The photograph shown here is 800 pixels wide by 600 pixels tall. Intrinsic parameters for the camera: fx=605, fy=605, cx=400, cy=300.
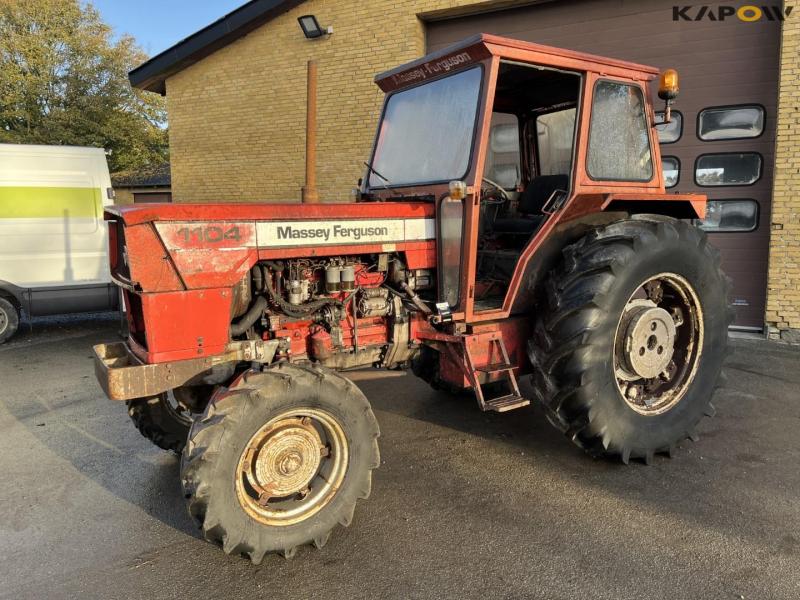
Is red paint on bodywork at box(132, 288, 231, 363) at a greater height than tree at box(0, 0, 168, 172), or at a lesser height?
lesser

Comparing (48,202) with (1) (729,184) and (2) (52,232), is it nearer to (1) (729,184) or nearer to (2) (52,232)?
(2) (52,232)

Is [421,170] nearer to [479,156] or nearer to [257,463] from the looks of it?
[479,156]

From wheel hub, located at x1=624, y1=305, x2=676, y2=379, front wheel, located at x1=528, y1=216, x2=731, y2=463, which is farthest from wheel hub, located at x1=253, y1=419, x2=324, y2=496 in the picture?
wheel hub, located at x1=624, y1=305, x2=676, y2=379

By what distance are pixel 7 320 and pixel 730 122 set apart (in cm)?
954

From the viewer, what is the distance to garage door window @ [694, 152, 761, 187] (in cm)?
739

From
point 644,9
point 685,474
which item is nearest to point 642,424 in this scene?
point 685,474

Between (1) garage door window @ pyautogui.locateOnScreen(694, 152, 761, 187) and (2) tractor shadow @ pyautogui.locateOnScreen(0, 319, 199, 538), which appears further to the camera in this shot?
(1) garage door window @ pyautogui.locateOnScreen(694, 152, 761, 187)

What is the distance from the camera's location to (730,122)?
7449 mm

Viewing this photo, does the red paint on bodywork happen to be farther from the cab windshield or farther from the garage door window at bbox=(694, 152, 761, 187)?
the garage door window at bbox=(694, 152, 761, 187)

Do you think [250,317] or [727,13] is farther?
[727,13]

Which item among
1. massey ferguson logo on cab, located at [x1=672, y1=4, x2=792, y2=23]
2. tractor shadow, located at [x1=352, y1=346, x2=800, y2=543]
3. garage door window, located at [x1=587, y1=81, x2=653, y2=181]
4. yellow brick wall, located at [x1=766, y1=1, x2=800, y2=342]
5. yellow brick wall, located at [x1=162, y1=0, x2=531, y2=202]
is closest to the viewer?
tractor shadow, located at [x1=352, y1=346, x2=800, y2=543]

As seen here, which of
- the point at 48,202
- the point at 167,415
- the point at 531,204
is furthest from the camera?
the point at 48,202

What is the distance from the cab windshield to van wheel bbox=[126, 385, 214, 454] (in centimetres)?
188

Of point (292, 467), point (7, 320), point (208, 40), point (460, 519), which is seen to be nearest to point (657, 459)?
point (460, 519)
